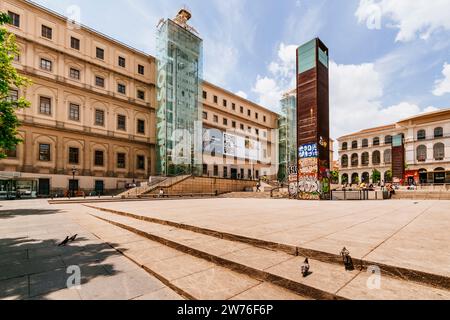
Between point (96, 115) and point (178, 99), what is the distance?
12.9 meters

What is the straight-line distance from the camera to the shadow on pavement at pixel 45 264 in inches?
135

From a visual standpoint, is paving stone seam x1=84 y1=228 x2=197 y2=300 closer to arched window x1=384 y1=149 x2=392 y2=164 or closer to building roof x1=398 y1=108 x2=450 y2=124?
building roof x1=398 y1=108 x2=450 y2=124

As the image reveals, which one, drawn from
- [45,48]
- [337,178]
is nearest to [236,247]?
[45,48]

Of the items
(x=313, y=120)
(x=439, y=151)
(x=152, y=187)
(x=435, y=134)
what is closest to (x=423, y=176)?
(x=439, y=151)

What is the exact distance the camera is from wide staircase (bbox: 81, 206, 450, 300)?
294 centimetres

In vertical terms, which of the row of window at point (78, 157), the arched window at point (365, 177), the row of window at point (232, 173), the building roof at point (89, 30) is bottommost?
the arched window at point (365, 177)

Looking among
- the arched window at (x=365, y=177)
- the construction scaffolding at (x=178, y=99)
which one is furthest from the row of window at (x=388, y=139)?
the construction scaffolding at (x=178, y=99)

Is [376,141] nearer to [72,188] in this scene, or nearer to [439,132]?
[439,132]

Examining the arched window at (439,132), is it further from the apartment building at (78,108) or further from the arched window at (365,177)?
the apartment building at (78,108)

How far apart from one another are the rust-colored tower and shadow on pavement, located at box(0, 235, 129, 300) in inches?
853

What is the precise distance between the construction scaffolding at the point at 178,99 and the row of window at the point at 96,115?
3.21 metres

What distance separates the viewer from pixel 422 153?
55.5 meters

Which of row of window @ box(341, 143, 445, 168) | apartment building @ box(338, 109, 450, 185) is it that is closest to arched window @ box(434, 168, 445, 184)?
apartment building @ box(338, 109, 450, 185)
